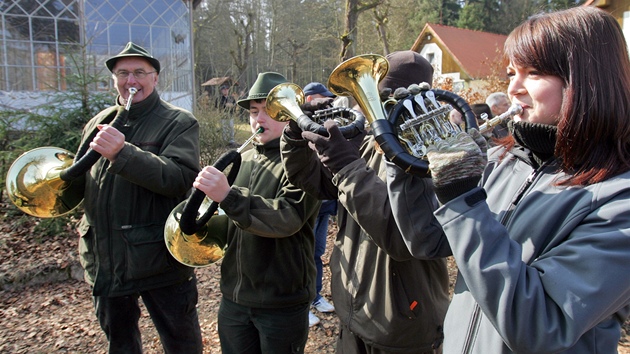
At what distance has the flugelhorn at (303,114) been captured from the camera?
174cm

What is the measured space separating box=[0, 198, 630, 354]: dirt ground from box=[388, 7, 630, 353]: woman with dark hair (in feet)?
8.79

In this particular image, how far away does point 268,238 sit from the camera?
2506 millimetres

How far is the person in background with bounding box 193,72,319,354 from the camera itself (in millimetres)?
2320

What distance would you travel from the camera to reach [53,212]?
302cm

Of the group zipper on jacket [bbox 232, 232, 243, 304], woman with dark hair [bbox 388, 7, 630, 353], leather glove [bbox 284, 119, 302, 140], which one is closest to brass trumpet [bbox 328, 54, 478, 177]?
woman with dark hair [bbox 388, 7, 630, 353]

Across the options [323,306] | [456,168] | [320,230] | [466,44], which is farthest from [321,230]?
[466,44]

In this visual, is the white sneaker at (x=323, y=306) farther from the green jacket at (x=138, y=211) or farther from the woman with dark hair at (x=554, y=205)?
the woman with dark hair at (x=554, y=205)

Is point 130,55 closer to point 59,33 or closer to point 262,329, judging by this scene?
point 262,329

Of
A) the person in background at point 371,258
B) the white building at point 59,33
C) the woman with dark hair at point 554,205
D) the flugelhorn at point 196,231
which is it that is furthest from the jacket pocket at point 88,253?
the white building at point 59,33

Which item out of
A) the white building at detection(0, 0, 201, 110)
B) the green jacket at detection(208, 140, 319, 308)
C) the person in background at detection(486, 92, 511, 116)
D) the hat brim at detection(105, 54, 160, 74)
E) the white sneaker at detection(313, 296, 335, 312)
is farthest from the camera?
the white building at detection(0, 0, 201, 110)

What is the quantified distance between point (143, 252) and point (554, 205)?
7.81 feet

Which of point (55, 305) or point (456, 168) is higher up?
point (456, 168)

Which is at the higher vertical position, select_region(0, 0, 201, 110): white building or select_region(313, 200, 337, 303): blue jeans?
select_region(0, 0, 201, 110): white building

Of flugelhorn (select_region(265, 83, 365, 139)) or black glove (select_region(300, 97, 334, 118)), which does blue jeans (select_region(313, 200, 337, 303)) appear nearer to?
A: flugelhorn (select_region(265, 83, 365, 139))
